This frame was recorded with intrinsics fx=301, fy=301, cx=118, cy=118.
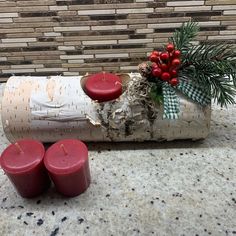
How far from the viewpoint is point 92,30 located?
99 cm

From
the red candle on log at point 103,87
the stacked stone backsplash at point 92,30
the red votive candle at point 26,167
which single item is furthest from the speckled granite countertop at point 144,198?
the stacked stone backsplash at point 92,30

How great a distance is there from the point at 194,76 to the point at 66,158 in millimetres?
362

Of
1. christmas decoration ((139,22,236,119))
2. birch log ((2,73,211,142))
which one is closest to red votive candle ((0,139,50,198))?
birch log ((2,73,211,142))

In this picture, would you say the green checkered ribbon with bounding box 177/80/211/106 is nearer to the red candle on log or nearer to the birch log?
the birch log

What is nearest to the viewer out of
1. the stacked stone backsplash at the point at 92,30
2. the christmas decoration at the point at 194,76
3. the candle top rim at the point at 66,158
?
the candle top rim at the point at 66,158

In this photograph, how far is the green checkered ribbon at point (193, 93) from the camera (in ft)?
2.38

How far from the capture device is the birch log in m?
0.74

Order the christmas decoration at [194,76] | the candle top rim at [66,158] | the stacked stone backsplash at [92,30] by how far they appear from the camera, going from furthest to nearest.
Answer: the stacked stone backsplash at [92,30]
the christmas decoration at [194,76]
the candle top rim at [66,158]

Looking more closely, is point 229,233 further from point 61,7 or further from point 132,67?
point 61,7

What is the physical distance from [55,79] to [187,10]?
0.48 metres

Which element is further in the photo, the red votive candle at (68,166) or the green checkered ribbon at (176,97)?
the green checkered ribbon at (176,97)

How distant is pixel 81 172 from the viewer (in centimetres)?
62

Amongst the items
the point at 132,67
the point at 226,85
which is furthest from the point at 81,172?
the point at 132,67

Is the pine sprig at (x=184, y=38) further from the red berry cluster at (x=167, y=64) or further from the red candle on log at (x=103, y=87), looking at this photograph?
the red candle on log at (x=103, y=87)
